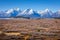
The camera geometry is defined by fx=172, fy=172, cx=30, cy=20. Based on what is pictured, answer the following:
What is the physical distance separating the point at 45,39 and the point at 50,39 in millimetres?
698

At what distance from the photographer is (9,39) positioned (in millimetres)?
22469

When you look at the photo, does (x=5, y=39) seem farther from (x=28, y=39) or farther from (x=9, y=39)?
(x=28, y=39)

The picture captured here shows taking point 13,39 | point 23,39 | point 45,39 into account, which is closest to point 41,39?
point 45,39

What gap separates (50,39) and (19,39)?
432 centimetres

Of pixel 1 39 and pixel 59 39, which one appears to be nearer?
pixel 1 39

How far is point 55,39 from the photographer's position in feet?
77.6

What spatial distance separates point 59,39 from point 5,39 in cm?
740

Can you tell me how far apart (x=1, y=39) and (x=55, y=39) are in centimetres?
735

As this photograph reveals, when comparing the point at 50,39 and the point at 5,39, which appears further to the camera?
the point at 50,39

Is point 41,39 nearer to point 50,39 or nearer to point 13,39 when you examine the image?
point 50,39

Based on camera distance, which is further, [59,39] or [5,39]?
[59,39]

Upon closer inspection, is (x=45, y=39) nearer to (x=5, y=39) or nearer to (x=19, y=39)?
(x=19, y=39)

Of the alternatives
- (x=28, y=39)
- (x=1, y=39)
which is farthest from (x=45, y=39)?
(x=1, y=39)

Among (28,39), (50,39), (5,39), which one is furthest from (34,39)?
(5,39)
